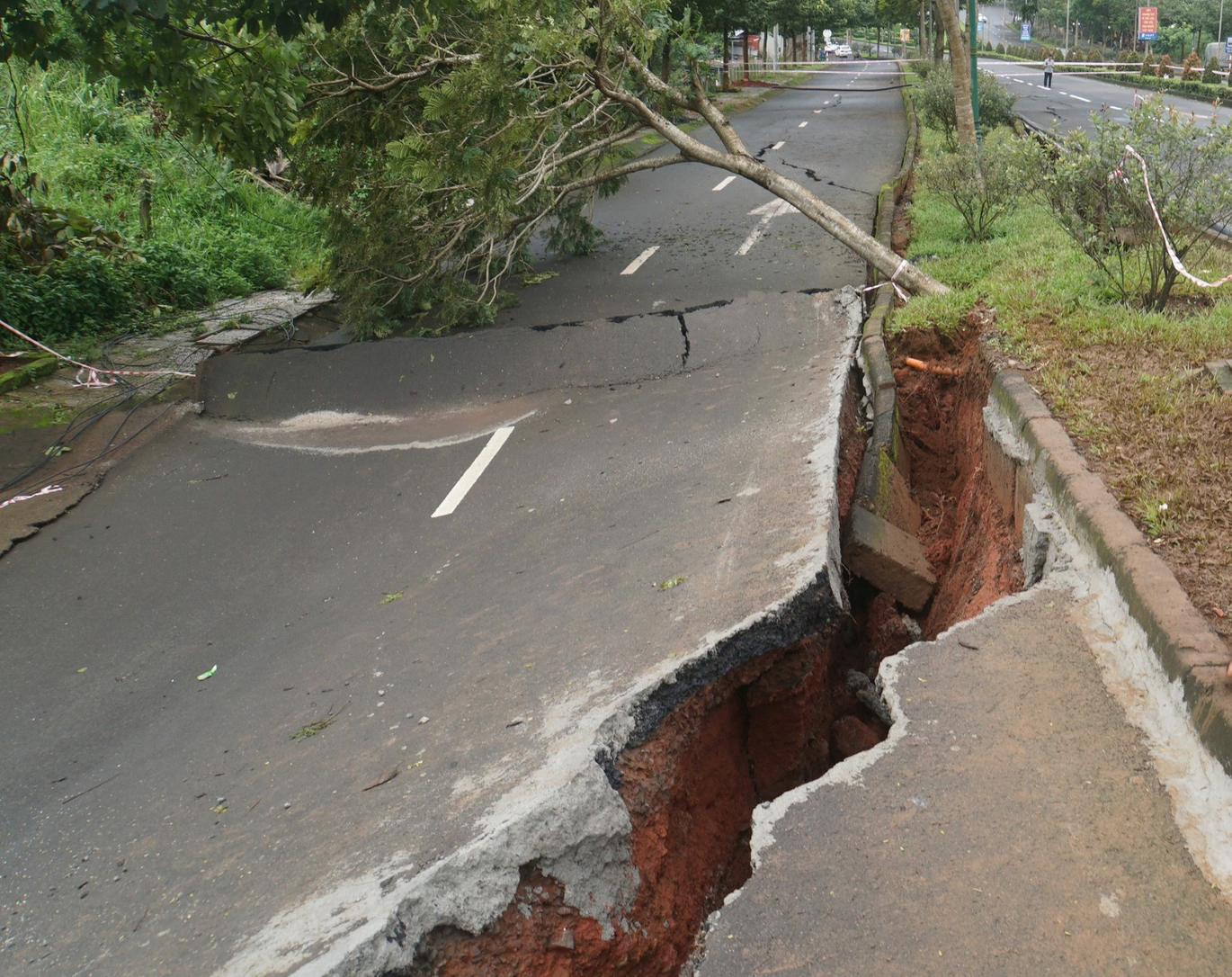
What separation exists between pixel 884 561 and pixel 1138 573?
2.04 m

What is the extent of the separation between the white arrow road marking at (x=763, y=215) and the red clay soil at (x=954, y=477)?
499 cm

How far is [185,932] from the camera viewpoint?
3463 mm

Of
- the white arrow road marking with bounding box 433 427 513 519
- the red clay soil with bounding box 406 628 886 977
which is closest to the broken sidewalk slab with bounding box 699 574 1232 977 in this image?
the red clay soil with bounding box 406 628 886 977

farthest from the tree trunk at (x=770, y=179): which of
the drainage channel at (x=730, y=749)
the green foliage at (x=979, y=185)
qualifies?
the drainage channel at (x=730, y=749)

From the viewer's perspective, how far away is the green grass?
11.5 meters

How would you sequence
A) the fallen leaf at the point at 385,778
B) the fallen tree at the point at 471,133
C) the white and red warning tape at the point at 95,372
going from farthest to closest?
the white and red warning tape at the point at 95,372, the fallen tree at the point at 471,133, the fallen leaf at the point at 385,778

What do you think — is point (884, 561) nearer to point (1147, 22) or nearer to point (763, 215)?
point (763, 215)

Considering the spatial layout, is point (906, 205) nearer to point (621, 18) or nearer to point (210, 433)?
point (621, 18)

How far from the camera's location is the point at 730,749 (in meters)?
4.68

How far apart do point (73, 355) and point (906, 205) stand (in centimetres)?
1058

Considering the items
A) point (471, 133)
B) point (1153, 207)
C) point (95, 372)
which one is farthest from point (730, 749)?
point (95, 372)

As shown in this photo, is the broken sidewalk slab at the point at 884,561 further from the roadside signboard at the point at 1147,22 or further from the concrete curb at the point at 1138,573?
the roadside signboard at the point at 1147,22

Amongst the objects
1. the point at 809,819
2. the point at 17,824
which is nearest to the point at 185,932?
the point at 17,824

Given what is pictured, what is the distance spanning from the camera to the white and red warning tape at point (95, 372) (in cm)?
1005
